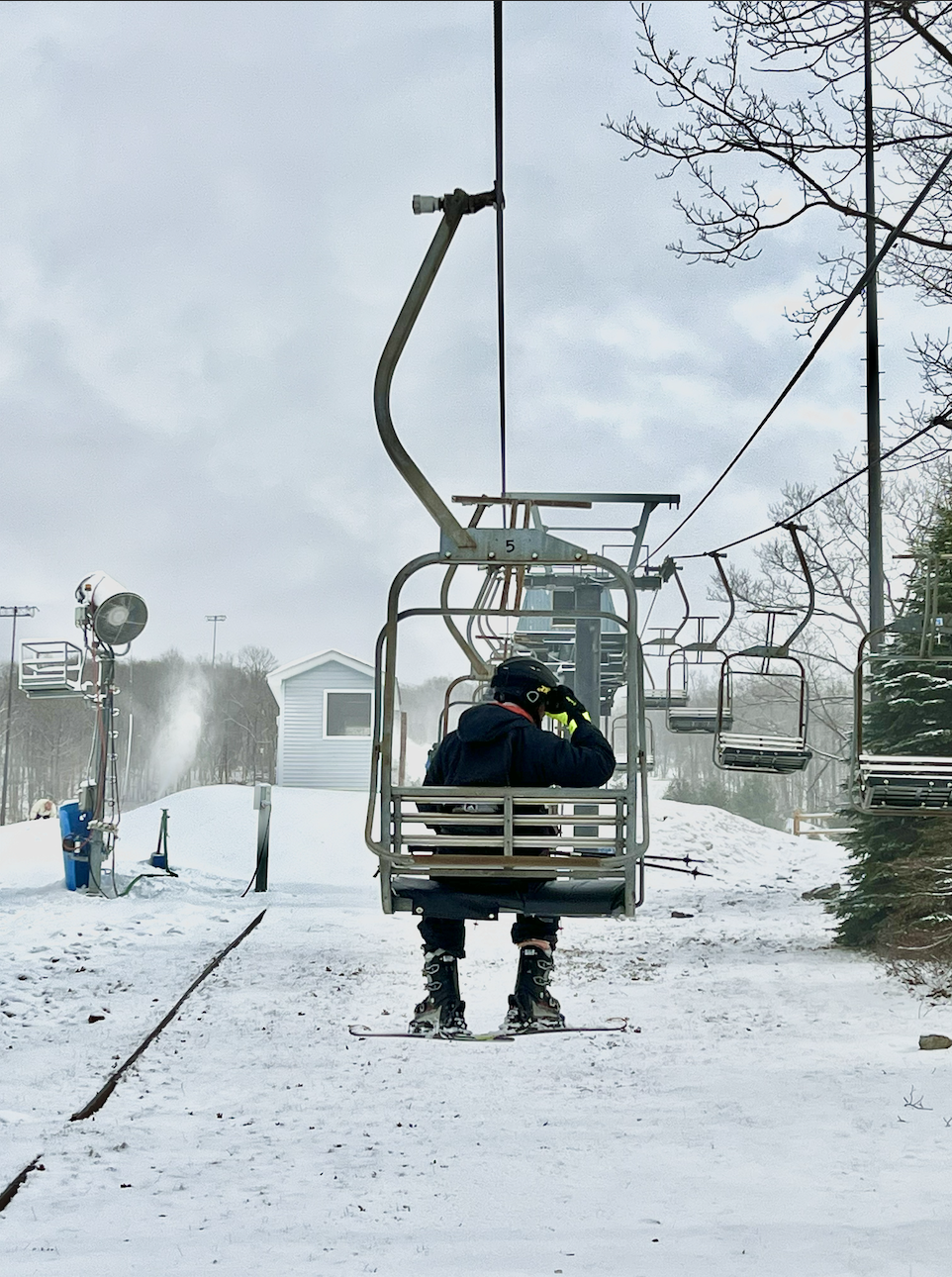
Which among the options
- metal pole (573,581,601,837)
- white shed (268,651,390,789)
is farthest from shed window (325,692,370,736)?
metal pole (573,581,601,837)

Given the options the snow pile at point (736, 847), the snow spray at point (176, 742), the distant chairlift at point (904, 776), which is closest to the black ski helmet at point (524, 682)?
the distant chairlift at point (904, 776)

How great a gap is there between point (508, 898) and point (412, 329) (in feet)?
8.19

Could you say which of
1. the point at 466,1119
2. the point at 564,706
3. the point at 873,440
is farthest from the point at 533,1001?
the point at 873,440

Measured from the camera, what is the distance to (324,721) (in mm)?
39000

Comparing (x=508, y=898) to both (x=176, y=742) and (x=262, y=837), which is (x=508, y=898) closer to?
(x=262, y=837)

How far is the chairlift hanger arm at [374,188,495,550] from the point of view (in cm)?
536

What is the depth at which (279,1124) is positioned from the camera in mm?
6512

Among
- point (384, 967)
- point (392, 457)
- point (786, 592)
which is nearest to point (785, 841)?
point (786, 592)

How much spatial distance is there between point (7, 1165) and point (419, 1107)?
2068mm

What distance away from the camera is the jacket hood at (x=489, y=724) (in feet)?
19.6

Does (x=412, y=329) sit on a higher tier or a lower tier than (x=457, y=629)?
higher

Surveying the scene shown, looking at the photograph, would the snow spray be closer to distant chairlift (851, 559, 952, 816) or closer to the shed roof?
the shed roof

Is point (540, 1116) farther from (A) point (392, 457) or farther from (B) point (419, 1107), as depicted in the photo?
(A) point (392, 457)

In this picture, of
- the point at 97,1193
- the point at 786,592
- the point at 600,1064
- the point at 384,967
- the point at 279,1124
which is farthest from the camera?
the point at 786,592
